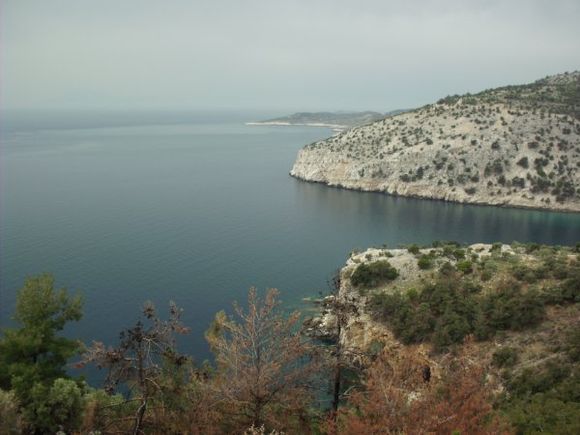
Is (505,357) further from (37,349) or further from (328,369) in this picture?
(37,349)

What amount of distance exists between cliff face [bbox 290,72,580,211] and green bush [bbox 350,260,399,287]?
2481 inches

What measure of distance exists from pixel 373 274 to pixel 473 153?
73098 mm

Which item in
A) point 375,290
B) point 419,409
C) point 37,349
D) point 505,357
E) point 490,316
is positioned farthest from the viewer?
point 375,290

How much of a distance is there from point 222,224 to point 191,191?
96.3 feet

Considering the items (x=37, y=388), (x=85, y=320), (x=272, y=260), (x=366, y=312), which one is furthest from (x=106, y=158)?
(x=37, y=388)

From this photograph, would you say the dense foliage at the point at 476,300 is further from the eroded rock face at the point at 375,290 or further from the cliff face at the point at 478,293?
the eroded rock face at the point at 375,290

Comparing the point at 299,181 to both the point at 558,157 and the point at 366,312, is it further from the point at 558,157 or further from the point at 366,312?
the point at 366,312

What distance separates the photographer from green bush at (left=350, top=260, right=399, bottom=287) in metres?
41.2

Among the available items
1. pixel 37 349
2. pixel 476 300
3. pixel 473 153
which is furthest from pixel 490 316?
pixel 473 153

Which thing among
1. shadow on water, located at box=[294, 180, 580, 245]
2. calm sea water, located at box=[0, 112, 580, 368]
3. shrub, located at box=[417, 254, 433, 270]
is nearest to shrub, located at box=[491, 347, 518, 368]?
shrub, located at box=[417, 254, 433, 270]

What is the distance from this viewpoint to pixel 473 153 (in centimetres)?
10381

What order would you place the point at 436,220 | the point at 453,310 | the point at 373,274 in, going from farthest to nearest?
the point at 436,220
the point at 373,274
the point at 453,310

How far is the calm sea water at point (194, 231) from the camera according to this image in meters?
49.8

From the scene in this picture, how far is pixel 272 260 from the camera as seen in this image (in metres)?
61.3
